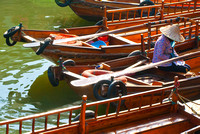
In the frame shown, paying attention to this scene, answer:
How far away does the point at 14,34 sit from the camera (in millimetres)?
7332

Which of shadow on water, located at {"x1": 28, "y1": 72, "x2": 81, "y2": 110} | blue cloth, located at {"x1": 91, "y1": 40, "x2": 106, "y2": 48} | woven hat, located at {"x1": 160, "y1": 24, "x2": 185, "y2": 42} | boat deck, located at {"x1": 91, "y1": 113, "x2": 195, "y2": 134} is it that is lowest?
shadow on water, located at {"x1": 28, "y1": 72, "x2": 81, "y2": 110}

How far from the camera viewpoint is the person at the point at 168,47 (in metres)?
6.02

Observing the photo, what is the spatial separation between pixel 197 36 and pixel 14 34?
4.17 meters

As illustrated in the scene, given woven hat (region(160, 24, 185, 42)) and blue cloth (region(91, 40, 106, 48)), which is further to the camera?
blue cloth (region(91, 40, 106, 48))

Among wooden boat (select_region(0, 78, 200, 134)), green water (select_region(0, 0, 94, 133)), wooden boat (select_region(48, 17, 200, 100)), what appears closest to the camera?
wooden boat (select_region(0, 78, 200, 134))

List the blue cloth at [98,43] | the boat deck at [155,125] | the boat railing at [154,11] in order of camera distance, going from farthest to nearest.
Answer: the boat railing at [154,11] < the blue cloth at [98,43] < the boat deck at [155,125]

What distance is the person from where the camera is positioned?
6020mm

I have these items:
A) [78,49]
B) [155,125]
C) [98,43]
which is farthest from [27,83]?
[155,125]

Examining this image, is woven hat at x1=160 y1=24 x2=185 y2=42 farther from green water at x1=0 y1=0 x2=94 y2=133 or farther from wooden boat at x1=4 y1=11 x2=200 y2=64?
green water at x1=0 y1=0 x2=94 y2=133

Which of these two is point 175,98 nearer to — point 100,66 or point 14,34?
point 100,66

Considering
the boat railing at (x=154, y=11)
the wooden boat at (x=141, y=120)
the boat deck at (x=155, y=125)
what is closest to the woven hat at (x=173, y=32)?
the wooden boat at (x=141, y=120)

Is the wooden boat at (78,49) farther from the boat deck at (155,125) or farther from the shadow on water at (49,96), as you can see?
the boat deck at (155,125)

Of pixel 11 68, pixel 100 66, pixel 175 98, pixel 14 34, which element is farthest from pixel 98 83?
pixel 11 68

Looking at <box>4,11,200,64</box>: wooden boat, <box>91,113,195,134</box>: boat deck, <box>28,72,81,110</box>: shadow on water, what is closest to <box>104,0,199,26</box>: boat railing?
<box>4,11,200,64</box>: wooden boat
